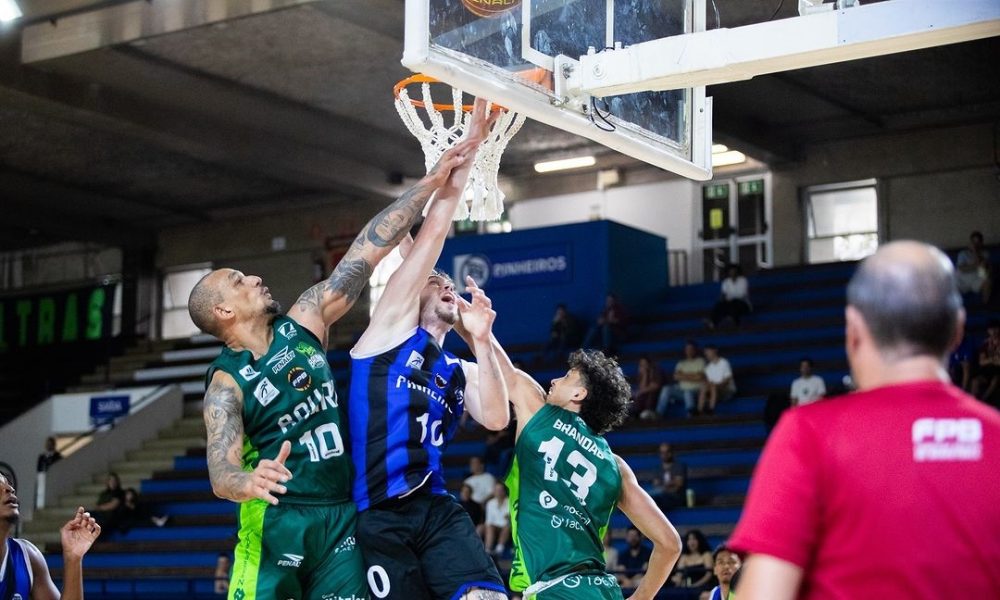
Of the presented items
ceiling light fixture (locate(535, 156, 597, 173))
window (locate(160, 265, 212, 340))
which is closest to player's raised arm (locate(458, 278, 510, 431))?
ceiling light fixture (locate(535, 156, 597, 173))

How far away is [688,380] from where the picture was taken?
1781cm

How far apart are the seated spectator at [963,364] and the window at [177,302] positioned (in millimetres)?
17634

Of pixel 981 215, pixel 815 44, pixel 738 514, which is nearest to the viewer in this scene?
pixel 815 44

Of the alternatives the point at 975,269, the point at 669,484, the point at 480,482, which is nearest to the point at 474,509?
the point at 480,482

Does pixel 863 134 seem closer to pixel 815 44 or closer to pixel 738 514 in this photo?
pixel 738 514

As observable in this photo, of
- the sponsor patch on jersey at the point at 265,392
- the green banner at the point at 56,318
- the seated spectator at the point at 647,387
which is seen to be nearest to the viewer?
the sponsor patch on jersey at the point at 265,392

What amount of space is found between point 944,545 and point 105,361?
90.6 feet

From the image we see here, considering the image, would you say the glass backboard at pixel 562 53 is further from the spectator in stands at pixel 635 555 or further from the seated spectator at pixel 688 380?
the seated spectator at pixel 688 380

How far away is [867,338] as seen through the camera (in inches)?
100

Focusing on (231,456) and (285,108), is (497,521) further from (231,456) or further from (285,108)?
(231,456)

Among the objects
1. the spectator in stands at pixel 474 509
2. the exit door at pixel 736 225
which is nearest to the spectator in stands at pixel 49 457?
the spectator in stands at pixel 474 509

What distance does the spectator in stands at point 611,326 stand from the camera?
1973cm

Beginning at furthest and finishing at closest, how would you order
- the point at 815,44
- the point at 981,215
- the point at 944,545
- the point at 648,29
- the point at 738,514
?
the point at 981,215, the point at 738,514, the point at 648,29, the point at 815,44, the point at 944,545

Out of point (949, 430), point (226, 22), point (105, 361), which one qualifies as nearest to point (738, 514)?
point (226, 22)
